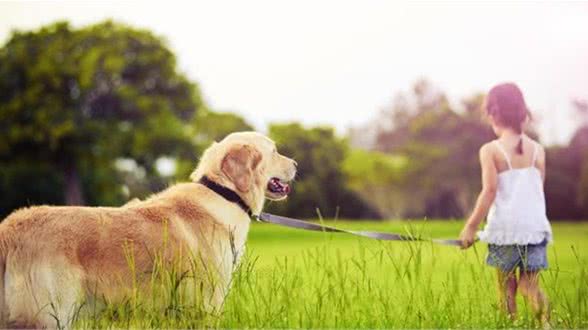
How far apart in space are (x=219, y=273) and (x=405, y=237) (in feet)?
4.83

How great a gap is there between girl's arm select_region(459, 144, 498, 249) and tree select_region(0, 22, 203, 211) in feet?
63.2

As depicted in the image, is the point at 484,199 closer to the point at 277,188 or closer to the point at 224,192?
the point at 277,188

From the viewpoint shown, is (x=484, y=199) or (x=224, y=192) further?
(x=484, y=199)

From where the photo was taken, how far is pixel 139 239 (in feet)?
15.3

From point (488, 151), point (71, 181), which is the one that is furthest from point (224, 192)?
point (71, 181)

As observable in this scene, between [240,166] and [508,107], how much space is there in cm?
230

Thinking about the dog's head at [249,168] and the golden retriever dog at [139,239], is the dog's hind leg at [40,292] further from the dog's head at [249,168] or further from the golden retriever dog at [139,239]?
the dog's head at [249,168]

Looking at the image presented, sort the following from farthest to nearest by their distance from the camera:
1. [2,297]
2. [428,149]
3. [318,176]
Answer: [428,149], [318,176], [2,297]

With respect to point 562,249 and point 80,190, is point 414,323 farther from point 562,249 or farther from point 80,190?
point 80,190

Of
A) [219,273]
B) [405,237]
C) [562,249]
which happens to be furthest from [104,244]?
[562,249]

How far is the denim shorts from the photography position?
5.46m

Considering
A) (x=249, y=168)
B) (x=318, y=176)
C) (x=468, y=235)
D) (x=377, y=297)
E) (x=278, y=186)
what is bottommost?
(x=377, y=297)

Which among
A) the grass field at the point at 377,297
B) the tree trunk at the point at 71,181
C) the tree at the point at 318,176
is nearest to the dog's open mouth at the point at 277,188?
the grass field at the point at 377,297

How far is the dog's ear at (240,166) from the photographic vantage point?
4.94 meters
